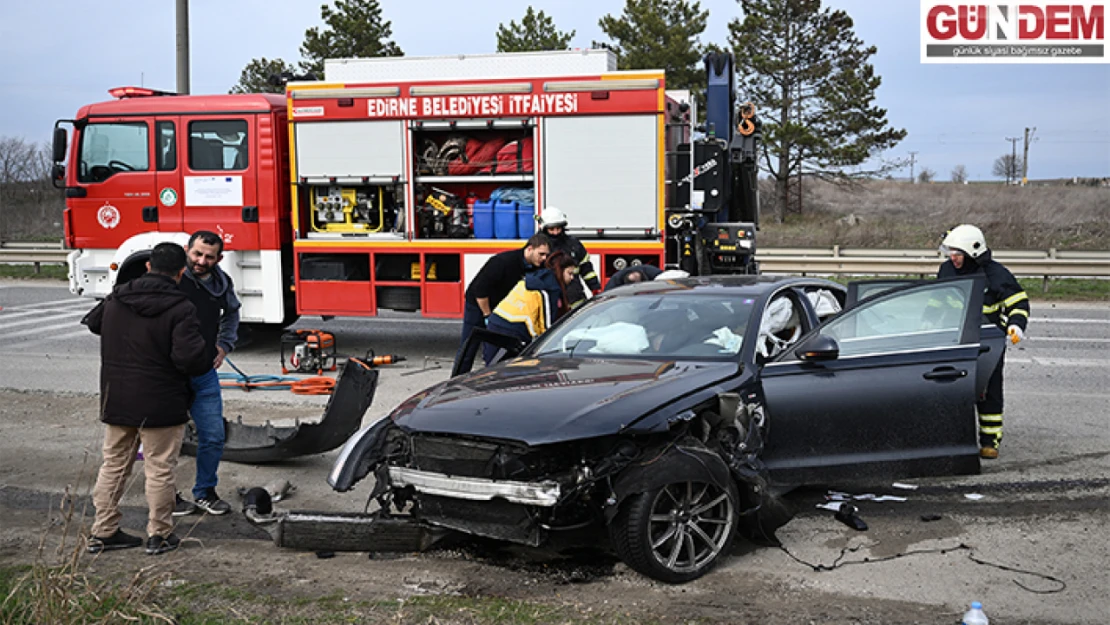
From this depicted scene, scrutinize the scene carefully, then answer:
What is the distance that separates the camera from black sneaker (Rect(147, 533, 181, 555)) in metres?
5.23

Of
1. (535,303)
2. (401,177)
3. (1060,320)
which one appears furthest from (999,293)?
(1060,320)

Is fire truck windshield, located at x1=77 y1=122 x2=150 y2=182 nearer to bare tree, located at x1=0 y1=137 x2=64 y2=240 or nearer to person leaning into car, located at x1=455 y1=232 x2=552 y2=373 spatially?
person leaning into car, located at x1=455 y1=232 x2=552 y2=373

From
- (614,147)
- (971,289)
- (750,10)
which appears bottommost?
(971,289)

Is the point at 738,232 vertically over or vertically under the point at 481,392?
over

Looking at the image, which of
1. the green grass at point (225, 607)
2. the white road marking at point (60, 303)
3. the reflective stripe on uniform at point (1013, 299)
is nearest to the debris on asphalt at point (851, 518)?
the green grass at point (225, 607)

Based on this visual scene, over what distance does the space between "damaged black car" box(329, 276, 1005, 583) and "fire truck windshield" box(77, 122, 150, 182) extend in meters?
7.71

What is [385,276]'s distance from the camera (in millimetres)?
12070

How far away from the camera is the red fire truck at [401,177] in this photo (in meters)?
11.2

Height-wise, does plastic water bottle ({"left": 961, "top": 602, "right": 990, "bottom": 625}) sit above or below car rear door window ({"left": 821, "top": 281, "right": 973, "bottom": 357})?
below

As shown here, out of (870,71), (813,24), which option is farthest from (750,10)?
→ (870,71)

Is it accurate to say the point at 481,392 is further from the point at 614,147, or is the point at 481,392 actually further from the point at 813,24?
the point at 813,24

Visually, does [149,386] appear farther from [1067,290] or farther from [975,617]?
[1067,290]

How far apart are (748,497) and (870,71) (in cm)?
3939

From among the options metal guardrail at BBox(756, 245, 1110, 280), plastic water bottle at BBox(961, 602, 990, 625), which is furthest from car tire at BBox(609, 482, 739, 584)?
metal guardrail at BBox(756, 245, 1110, 280)
